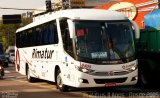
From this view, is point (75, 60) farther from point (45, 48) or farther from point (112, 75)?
point (45, 48)

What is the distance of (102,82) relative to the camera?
52.1 feet

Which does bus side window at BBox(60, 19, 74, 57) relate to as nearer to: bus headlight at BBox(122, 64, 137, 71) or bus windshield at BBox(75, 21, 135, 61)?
bus windshield at BBox(75, 21, 135, 61)

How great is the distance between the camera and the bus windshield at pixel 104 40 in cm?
1592

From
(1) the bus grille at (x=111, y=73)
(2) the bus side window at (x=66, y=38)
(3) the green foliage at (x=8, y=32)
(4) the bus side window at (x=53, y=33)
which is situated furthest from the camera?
(3) the green foliage at (x=8, y=32)

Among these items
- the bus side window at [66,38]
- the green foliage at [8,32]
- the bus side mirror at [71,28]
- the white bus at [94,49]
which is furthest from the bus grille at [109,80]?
the green foliage at [8,32]

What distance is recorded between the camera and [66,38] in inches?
661

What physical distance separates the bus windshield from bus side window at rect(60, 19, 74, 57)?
49 cm

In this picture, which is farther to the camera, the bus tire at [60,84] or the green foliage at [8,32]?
the green foliage at [8,32]

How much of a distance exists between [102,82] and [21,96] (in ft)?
9.71

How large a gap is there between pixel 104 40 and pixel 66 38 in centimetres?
149

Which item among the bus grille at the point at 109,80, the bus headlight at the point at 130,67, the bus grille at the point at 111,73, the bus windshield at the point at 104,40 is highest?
the bus windshield at the point at 104,40

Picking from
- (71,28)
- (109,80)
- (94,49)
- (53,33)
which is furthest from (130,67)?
(53,33)

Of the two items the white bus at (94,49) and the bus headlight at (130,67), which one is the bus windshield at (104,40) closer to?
the white bus at (94,49)

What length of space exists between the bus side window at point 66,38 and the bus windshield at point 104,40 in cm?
49
